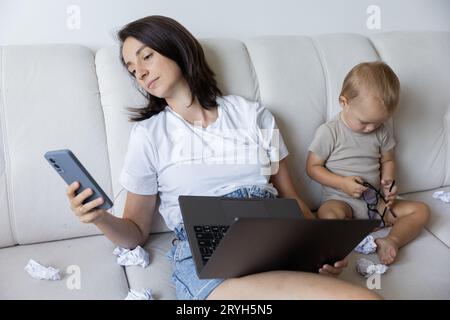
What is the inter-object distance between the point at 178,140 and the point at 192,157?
0.06m

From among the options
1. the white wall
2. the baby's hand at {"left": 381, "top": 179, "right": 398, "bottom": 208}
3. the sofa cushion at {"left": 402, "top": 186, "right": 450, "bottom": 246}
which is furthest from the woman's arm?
the white wall

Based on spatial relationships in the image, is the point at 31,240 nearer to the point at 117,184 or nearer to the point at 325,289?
the point at 117,184

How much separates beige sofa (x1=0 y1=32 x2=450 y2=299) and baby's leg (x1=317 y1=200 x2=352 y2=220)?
0.09m

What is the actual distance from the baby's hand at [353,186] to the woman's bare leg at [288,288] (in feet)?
1.67

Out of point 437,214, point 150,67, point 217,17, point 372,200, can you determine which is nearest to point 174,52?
point 150,67

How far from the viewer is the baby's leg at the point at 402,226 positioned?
4.29ft

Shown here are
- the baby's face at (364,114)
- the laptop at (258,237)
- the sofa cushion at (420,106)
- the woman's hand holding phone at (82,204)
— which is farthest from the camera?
the sofa cushion at (420,106)

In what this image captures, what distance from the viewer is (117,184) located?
4.44 ft

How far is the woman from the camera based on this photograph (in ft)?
4.10

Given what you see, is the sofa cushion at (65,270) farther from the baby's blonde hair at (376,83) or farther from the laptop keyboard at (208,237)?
the baby's blonde hair at (376,83)

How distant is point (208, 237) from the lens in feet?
3.60

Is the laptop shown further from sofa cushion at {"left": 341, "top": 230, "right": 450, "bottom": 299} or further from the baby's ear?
the baby's ear

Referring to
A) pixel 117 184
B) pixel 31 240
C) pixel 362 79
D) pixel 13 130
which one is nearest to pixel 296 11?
pixel 362 79

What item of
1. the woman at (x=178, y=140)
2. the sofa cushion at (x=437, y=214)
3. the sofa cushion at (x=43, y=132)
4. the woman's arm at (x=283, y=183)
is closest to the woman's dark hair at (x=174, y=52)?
the woman at (x=178, y=140)
